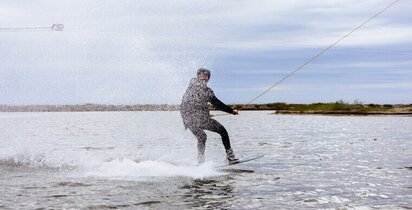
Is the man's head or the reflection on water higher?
the man's head

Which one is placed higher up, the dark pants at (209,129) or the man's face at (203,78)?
the man's face at (203,78)

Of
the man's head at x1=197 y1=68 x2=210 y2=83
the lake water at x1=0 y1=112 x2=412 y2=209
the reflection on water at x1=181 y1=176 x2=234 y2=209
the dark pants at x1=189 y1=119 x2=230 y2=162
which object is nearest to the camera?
the reflection on water at x1=181 y1=176 x2=234 y2=209

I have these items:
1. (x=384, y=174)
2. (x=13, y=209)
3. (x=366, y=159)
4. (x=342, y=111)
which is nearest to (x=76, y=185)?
(x=13, y=209)

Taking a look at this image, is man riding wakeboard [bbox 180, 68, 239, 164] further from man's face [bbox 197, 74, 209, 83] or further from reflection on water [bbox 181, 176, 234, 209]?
reflection on water [bbox 181, 176, 234, 209]

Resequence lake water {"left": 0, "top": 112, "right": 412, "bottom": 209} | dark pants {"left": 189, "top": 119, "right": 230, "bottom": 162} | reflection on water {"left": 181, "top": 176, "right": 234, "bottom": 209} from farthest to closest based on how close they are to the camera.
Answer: dark pants {"left": 189, "top": 119, "right": 230, "bottom": 162} → lake water {"left": 0, "top": 112, "right": 412, "bottom": 209} → reflection on water {"left": 181, "top": 176, "right": 234, "bottom": 209}

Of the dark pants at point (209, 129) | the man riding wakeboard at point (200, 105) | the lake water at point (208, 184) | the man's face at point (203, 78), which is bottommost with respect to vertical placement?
the lake water at point (208, 184)

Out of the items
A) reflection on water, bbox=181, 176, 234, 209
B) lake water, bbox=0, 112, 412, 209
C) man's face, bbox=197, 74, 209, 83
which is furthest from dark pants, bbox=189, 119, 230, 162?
reflection on water, bbox=181, 176, 234, 209

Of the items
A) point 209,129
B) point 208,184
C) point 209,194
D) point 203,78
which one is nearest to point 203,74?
point 203,78

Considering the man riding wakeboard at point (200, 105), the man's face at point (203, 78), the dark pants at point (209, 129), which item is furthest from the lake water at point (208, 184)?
the man's face at point (203, 78)

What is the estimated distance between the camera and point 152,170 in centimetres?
1805

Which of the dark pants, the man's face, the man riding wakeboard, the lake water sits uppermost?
the man's face

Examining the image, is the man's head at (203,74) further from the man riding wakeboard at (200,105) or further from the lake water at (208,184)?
the lake water at (208,184)

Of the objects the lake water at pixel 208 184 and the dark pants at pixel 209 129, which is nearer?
the lake water at pixel 208 184

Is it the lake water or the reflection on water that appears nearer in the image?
the reflection on water
